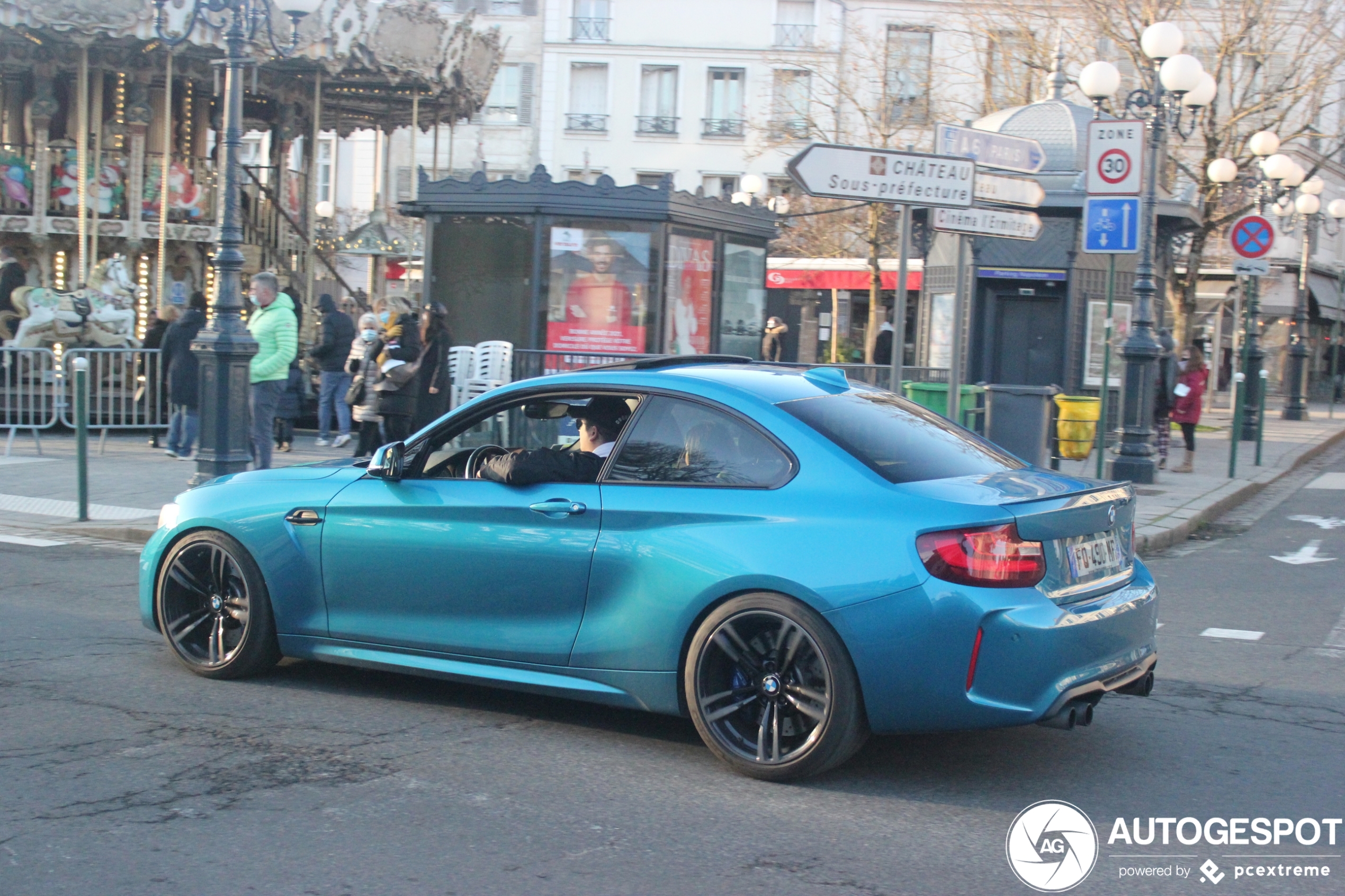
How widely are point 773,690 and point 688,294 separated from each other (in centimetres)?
1179

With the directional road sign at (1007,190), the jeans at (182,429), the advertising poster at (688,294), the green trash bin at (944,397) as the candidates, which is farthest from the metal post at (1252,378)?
the jeans at (182,429)

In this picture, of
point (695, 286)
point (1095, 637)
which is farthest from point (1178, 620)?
point (695, 286)

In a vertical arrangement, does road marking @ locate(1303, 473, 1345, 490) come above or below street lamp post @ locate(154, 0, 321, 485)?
below

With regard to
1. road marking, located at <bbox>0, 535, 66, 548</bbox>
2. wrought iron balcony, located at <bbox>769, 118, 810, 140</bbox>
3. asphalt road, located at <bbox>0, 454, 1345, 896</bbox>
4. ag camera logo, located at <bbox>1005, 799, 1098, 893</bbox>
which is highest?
wrought iron balcony, located at <bbox>769, 118, 810, 140</bbox>

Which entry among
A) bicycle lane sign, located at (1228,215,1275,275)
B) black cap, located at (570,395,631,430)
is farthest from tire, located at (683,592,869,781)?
bicycle lane sign, located at (1228,215,1275,275)

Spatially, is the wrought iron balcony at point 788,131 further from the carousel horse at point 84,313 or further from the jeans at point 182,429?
the jeans at point 182,429

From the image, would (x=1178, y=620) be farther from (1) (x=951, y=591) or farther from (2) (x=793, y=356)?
(2) (x=793, y=356)

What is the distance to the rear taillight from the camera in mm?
4355

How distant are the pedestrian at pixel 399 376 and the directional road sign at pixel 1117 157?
650cm

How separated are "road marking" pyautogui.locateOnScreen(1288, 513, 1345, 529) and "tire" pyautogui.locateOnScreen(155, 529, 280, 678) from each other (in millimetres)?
10231

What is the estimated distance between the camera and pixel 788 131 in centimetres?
3397

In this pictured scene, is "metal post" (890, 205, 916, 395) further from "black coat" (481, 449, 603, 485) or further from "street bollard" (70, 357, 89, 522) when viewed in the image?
"street bollard" (70, 357, 89, 522)

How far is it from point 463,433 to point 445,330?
7.45 metres

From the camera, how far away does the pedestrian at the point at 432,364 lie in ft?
41.7
